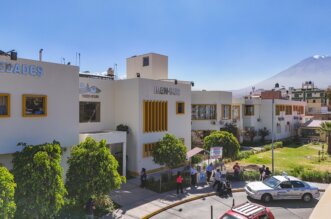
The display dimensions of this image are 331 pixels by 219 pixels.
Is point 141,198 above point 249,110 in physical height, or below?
below

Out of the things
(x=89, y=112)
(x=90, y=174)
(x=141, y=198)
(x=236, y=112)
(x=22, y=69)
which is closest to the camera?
(x=90, y=174)

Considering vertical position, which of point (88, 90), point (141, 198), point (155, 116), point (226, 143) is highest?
point (88, 90)

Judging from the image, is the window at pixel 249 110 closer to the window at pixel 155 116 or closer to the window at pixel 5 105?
the window at pixel 155 116

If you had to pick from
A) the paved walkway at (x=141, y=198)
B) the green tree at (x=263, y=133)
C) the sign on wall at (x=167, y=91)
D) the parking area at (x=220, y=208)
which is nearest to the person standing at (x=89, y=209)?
the paved walkway at (x=141, y=198)

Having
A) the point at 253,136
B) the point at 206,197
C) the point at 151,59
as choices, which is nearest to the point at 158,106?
the point at 151,59

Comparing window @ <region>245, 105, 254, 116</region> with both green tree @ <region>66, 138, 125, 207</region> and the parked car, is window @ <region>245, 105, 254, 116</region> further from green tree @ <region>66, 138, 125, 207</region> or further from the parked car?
green tree @ <region>66, 138, 125, 207</region>

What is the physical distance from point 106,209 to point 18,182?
15.5 ft

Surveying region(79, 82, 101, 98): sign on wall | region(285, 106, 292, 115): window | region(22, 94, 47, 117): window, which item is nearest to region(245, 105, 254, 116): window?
region(285, 106, 292, 115): window

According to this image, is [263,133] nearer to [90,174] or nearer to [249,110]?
[249,110]

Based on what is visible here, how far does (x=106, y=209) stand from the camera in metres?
15.0

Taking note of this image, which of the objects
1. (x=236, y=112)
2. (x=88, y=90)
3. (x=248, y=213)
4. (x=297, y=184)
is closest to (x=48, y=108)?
(x=88, y=90)

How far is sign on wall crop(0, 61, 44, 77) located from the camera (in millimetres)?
14570

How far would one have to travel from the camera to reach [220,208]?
16047mm

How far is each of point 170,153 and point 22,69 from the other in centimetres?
1058
